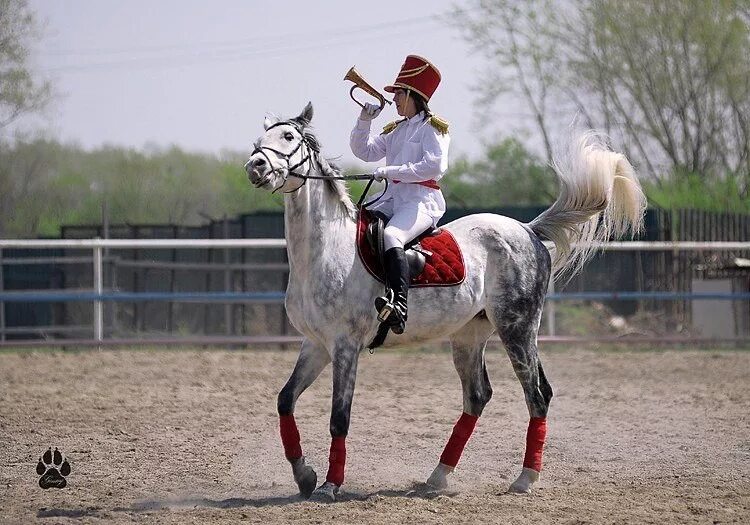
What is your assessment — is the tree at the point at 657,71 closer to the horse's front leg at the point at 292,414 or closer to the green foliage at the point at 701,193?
the green foliage at the point at 701,193

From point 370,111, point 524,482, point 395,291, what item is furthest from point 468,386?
point 370,111

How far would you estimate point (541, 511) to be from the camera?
18.1 ft

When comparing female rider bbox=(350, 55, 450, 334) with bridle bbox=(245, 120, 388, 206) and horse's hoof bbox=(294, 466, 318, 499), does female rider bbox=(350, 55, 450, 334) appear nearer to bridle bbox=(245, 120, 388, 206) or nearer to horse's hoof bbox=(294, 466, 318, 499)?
bridle bbox=(245, 120, 388, 206)

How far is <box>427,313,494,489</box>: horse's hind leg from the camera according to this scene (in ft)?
21.0

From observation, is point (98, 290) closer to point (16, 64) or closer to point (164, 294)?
point (164, 294)

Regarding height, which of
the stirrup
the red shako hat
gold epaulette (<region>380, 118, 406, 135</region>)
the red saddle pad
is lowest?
the stirrup

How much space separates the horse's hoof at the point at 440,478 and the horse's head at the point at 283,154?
72.4 inches

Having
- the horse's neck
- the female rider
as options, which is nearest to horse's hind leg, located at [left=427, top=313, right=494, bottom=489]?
the female rider

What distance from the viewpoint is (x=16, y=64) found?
1641 cm

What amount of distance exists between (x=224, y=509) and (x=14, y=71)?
491 inches

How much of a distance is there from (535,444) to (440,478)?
23.5 inches

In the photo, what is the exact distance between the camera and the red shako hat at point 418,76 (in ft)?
20.8

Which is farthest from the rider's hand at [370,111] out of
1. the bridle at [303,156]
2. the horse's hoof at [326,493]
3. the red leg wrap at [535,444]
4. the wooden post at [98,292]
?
the wooden post at [98,292]

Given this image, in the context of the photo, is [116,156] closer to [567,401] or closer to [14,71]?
[14,71]
